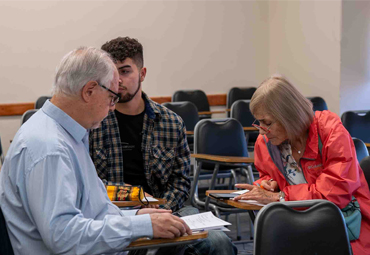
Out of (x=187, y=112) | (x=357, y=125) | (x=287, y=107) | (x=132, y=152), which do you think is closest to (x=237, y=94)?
(x=187, y=112)

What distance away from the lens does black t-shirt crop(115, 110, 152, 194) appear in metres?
2.27

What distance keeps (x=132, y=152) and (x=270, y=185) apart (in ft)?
2.30

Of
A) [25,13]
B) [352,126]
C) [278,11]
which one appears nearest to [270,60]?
[278,11]

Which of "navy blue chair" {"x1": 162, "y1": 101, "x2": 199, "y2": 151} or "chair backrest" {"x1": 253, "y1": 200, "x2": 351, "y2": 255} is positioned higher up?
"chair backrest" {"x1": 253, "y1": 200, "x2": 351, "y2": 255}

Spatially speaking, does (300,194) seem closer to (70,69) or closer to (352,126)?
(70,69)

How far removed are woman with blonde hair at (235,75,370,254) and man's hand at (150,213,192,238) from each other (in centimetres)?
58

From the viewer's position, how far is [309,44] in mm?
6027

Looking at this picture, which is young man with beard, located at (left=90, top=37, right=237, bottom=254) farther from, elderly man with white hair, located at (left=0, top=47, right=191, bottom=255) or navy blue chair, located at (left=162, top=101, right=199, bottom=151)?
navy blue chair, located at (left=162, top=101, right=199, bottom=151)

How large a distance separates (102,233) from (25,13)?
16.6 feet

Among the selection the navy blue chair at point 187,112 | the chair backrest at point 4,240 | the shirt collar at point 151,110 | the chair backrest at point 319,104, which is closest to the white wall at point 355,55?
the chair backrest at point 319,104

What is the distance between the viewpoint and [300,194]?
75.0 inches

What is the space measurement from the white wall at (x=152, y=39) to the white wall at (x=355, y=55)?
67.2 inches

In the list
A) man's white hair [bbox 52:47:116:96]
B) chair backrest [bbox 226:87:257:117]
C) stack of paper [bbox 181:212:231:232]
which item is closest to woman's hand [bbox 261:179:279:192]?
stack of paper [bbox 181:212:231:232]

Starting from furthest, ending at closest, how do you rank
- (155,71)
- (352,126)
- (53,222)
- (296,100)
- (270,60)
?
(270,60) < (155,71) < (352,126) < (296,100) < (53,222)
